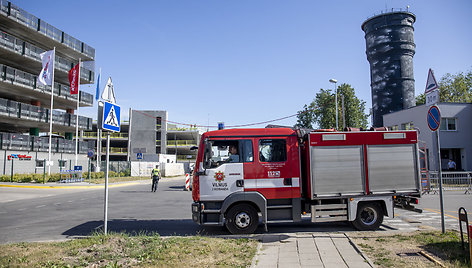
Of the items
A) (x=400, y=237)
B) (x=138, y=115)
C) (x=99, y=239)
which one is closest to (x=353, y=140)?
(x=400, y=237)

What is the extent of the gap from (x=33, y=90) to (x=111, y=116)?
33.8 meters

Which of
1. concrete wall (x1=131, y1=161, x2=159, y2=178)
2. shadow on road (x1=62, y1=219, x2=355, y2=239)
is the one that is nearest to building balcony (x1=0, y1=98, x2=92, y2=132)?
concrete wall (x1=131, y1=161, x2=159, y2=178)

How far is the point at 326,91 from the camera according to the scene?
48.5 metres

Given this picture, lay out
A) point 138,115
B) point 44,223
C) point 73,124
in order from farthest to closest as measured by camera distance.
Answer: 1. point 138,115
2. point 73,124
3. point 44,223

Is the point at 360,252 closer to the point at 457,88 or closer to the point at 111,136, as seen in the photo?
the point at 457,88

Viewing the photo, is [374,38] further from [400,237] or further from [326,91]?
[400,237]

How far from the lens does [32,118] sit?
35.9 meters

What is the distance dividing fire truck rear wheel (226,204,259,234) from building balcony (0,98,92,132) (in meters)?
33.6

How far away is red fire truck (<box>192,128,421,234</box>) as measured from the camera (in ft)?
27.4

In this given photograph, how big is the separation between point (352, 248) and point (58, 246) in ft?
20.3

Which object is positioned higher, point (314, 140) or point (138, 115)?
point (138, 115)

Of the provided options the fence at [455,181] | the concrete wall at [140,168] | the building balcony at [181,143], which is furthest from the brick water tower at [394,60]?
the building balcony at [181,143]

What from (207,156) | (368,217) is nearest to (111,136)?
(207,156)

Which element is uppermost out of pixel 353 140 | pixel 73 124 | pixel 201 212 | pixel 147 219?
pixel 73 124
